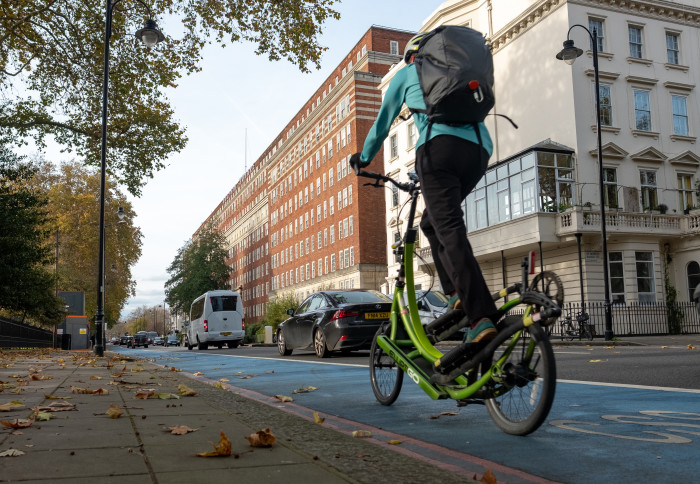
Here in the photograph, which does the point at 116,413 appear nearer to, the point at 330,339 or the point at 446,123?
the point at 446,123

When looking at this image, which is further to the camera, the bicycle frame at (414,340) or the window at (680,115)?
the window at (680,115)

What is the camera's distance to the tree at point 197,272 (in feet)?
288

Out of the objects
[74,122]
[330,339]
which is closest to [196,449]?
[330,339]

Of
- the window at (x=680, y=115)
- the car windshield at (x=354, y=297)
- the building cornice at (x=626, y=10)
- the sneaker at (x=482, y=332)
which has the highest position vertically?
the building cornice at (x=626, y=10)

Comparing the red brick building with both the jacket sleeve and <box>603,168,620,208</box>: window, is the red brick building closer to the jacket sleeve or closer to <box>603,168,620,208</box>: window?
<box>603,168,620,208</box>: window

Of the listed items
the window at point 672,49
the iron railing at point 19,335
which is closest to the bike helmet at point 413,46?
the iron railing at point 19,335

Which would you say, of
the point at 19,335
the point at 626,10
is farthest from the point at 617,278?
the point at 19,335

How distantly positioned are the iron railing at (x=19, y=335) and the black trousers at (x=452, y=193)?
2787 centimetres

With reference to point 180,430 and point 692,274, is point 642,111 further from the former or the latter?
point 180,430

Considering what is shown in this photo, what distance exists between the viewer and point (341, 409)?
539 centimetres

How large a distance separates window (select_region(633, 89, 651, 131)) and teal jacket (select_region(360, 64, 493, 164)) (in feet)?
103

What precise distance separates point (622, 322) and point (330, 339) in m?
19.2

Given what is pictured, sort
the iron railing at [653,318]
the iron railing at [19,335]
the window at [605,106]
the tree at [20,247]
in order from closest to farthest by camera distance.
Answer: the tree at [20,247] < the iron railing at [19,335] < the iron railing at [653,318] < the window at [605,106]

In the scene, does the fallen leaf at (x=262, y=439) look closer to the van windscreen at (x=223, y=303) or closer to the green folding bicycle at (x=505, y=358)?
the green folding bicycle at (x=505, y=358)
